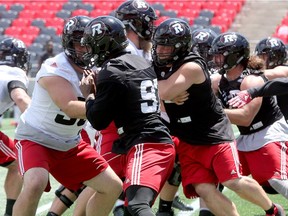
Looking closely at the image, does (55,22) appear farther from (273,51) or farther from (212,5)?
(273,51)

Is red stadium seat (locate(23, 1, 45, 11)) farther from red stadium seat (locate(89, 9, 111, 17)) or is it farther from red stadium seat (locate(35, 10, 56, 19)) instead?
red stadium seat (locate(89, 9, 111, 17))

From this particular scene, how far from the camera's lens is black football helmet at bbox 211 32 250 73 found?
6156 millimetres

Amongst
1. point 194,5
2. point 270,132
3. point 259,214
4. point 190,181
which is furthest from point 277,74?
point 194,5

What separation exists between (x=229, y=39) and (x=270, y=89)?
0.71 meters

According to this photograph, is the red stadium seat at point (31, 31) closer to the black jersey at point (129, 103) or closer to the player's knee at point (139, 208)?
the black jersey at point (129, 103)

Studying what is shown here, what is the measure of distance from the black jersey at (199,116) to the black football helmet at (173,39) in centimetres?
6

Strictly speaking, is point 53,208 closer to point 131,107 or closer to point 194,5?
point 131,107

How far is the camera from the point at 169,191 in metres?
6.47

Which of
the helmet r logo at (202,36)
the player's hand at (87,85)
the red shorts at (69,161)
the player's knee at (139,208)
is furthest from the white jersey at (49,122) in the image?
the helmet r logo at (202,36)

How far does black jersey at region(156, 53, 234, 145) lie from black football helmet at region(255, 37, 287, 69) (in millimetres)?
1924

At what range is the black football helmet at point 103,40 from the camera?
5102 millimetres

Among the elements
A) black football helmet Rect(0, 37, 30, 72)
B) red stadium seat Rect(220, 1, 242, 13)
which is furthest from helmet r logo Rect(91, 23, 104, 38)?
red stadium seat Rect(220, 1, 242, 13)

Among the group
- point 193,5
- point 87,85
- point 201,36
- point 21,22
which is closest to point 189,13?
point 193,5

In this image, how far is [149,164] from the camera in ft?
16.3
